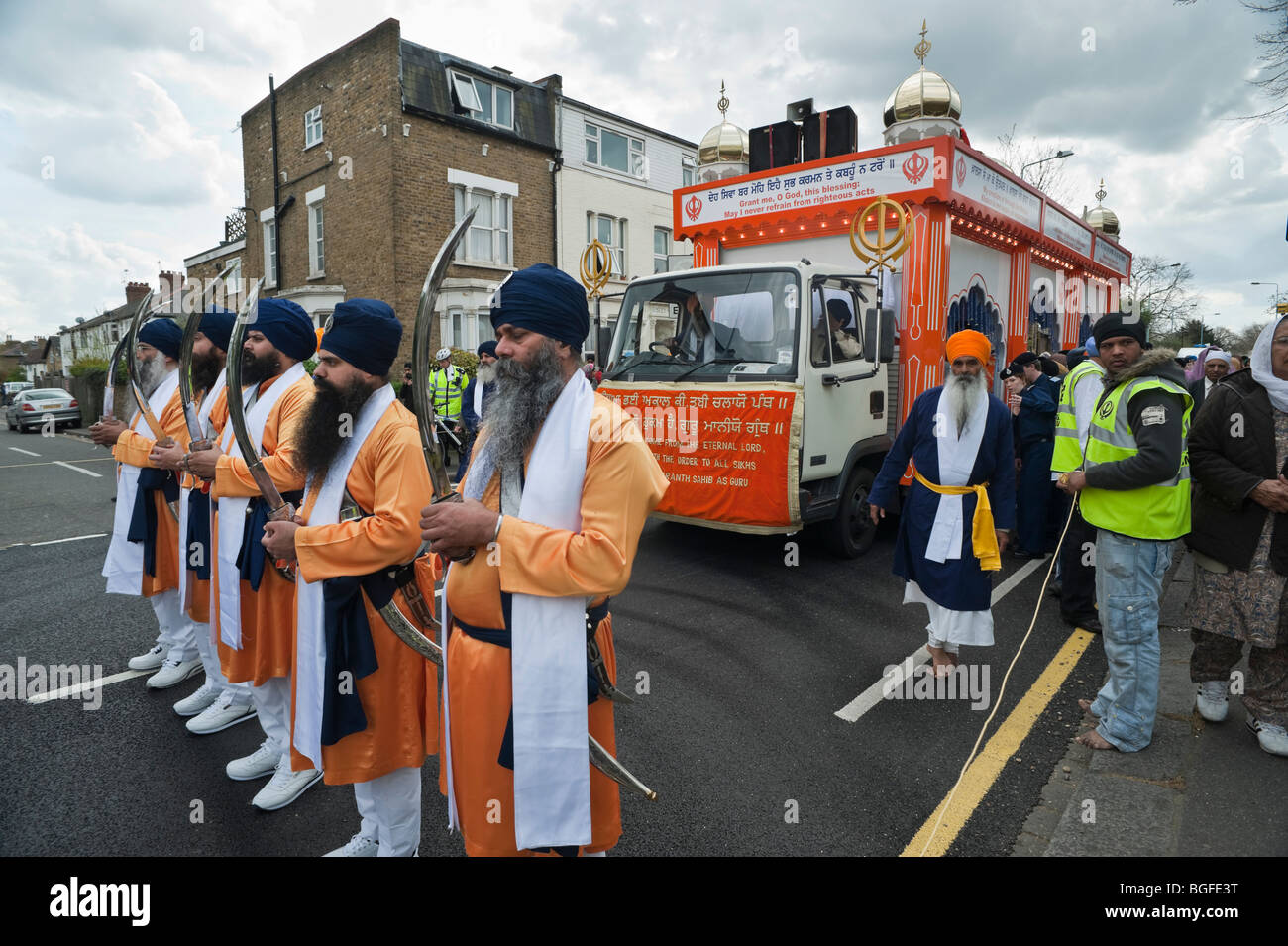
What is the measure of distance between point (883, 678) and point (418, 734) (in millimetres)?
2780

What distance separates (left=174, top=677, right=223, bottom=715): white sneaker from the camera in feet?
12.6

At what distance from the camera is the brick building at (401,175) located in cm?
1748

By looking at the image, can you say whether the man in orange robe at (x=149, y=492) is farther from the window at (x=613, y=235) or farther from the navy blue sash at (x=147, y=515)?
the window at (x=613, y=235)

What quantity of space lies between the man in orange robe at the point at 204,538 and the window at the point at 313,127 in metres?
18.6

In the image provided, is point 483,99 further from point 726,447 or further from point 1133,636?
point 1133,636

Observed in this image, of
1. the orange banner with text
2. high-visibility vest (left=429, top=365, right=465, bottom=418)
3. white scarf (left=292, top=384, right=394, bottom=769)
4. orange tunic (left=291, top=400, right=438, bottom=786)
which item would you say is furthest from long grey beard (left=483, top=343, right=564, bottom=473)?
high-visibility vest (left=429, top=365, right=465, bottom=418)

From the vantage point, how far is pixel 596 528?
186 centimetres

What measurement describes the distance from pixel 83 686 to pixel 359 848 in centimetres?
258

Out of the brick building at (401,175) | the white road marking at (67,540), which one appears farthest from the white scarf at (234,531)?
the brick building at (401,175)

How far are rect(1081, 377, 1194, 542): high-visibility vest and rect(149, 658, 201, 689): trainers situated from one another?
474cm

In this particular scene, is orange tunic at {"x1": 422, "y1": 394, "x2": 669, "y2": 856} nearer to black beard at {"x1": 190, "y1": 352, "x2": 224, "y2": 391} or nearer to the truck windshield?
black beard at {"x1": 190, "y1": 352, "x2": 224, "y2": 391}

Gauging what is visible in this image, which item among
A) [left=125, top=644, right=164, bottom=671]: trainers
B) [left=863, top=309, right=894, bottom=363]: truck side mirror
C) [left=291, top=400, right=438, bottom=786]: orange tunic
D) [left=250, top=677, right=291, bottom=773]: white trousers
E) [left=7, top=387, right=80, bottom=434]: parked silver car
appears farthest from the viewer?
[left=7, top=387, right=80, bottom=434]: parked silver car

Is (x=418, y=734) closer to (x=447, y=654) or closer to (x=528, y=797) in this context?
(x=447, y=654)

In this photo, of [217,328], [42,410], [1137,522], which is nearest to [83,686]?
[217,328]
